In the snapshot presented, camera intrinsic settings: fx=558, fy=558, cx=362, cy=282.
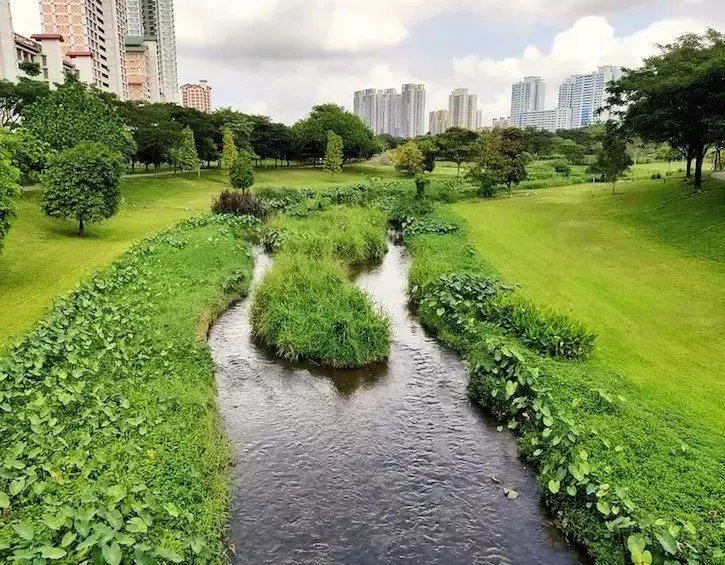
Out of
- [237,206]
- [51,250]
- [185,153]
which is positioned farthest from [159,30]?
[51,250]

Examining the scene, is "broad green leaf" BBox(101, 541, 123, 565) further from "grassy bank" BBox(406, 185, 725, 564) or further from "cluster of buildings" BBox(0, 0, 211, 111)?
"cluster of buildings" BBox(0, 0, 211, 111)

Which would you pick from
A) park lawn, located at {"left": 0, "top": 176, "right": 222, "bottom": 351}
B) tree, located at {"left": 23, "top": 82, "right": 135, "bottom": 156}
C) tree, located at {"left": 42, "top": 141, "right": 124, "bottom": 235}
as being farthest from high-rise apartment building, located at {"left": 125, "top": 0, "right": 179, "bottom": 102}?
tree, located at {"left": 42, "top": 141, "right": 124, "bottom": 235}

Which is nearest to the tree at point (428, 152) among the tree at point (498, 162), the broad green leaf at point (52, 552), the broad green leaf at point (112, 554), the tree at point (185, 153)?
the tree at point (498, 162)

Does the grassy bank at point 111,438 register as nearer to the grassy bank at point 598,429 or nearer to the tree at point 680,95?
the grassy bank at point 598,429

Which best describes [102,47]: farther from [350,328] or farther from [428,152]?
[350,328]

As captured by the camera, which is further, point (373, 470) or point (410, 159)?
point (410, 159)
